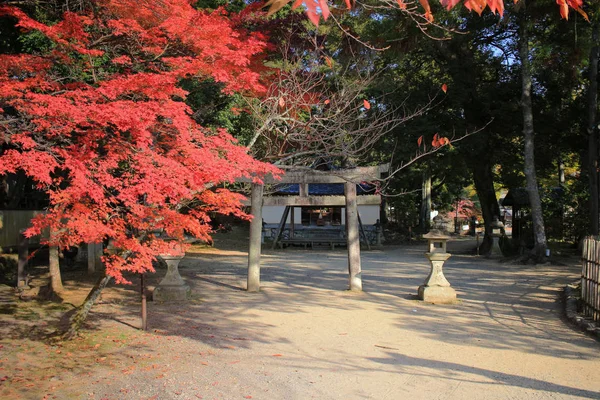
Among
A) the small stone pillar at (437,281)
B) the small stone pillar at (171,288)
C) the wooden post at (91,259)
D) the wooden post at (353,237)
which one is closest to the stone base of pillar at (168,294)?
the small stone pillar at (171,288)

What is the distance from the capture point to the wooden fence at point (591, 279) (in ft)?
26.6

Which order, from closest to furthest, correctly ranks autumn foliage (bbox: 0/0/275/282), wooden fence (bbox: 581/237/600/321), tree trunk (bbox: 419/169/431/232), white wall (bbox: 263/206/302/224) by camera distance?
autumn foliage (bbox: 0/0/275/282) → wooden fence (bbox: 581/237/600/321) → white wall (bbox: 263/206/302/224) → tree trunk (bbox: 419/169/431/232)

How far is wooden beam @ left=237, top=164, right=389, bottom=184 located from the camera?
38.0 feet

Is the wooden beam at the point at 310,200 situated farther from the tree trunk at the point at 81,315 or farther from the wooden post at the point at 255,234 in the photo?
the tree trunk at the point at 81,315

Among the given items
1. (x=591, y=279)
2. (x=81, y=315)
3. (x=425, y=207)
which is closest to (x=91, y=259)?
(x=81, y=315)

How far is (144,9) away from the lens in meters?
8.75

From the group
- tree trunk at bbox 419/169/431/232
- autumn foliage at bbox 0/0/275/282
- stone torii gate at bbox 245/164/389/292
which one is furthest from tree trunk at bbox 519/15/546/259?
tree trunk at bbox 419/169/431/232

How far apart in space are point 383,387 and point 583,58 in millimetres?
14131

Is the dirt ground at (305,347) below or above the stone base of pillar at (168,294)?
below

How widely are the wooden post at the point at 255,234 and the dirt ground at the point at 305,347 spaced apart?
1.19 feet

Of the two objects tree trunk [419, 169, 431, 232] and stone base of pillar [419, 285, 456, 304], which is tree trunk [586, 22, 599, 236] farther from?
tree trunk [419, 169, 431, 232]

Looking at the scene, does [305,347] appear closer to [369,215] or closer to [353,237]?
[353,237]

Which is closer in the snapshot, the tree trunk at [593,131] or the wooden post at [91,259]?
the wooden post at [91,259]

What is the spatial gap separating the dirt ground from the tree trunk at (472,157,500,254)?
31.7ft
